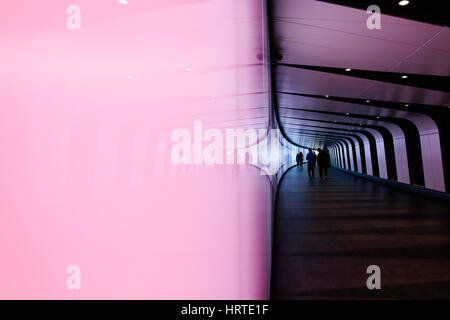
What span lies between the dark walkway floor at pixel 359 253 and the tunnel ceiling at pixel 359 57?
394cm

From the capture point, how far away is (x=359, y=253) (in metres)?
4.62

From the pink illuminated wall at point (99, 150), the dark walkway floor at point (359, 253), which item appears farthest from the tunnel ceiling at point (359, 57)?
the pink illuminated wall at point (99, 150)

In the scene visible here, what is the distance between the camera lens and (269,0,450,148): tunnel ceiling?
478cm

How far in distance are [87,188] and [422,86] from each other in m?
10.6

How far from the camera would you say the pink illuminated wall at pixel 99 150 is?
0.32 m

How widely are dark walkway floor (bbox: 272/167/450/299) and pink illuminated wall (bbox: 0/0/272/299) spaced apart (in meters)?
3.15

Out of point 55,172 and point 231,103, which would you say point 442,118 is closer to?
point 231,103

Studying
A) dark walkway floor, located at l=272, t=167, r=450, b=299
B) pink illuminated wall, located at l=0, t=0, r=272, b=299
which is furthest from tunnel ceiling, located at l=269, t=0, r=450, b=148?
pink illuminated wall, located at l=0, t=0, r=272, b=299

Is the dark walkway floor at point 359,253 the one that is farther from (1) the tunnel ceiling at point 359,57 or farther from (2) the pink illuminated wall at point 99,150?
(1) the tunnel ceiling at point 359,57

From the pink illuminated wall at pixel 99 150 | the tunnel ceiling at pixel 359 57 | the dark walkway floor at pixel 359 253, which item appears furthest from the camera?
the tunnel ceiling at pixel 359 57

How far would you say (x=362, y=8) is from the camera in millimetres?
4383

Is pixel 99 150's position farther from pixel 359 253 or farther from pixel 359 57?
pixel 359 57

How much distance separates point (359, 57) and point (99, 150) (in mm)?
7647

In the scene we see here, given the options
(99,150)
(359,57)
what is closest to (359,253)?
(359,57)
